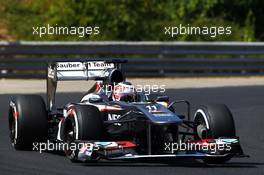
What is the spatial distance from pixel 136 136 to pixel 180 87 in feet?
39.0

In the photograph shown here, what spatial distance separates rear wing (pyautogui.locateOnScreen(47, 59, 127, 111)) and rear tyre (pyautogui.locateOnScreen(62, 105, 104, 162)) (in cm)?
158

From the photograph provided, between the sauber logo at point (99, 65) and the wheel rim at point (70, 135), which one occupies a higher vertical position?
the sauber logo at point (99, 65)

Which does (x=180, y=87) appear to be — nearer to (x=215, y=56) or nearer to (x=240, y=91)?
(x=240, y=91)

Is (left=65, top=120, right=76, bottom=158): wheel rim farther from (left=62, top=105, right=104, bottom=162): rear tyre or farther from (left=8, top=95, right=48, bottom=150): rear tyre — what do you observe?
(left=8, top=95, right=48, bottom=150): rear tyre

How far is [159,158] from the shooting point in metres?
11.2

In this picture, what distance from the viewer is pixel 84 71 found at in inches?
523

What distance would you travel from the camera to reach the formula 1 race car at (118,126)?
11.2 m

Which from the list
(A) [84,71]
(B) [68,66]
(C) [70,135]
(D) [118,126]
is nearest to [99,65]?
(A) [84,71]

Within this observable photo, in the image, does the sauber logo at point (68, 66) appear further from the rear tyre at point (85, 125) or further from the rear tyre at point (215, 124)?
the rear tyre at point (215, 124)

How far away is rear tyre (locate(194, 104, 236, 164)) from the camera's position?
38.0 ft

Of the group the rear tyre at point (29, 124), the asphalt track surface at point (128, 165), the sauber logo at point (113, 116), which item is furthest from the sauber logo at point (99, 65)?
the asphalt track surface at point (128, 165)

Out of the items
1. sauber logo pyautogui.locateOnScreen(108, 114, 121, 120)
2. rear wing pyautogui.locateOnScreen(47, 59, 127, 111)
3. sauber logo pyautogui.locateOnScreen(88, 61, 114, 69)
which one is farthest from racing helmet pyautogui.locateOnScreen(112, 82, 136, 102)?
sauber logo pyautogui.locateOnScreen(88, 61, 114, 69)

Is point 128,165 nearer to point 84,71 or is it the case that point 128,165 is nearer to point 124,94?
point 124,94

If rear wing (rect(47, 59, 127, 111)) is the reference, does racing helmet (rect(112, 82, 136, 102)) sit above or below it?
below
